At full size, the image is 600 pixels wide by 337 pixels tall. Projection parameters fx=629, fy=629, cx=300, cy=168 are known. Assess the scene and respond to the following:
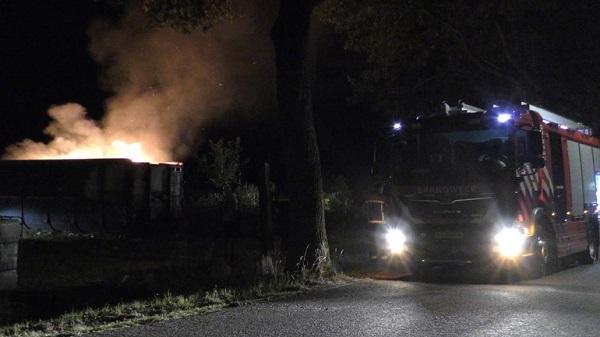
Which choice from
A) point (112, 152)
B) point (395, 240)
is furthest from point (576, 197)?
point (112, 152)

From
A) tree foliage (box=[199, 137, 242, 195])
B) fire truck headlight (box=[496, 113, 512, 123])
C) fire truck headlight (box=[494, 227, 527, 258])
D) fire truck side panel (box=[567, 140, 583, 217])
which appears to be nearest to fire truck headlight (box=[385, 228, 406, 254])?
fire truck headlight (box=[494, 227, 527, 258])

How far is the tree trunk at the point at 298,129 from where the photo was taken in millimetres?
10047

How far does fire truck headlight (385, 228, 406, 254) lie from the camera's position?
10.8 metres

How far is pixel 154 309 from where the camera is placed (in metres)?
7.21

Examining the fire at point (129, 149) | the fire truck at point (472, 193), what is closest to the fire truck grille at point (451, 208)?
the fire truck at point (472, 193)

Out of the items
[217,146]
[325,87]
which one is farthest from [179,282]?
[325,87]

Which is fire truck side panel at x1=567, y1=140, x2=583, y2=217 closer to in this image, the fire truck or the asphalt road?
the fire truck

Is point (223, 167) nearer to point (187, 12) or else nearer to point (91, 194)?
point (91, 194)

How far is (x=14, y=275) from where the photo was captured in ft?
21.2

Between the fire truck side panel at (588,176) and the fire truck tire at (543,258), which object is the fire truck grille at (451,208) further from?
the fire truck side panel at (588,176)

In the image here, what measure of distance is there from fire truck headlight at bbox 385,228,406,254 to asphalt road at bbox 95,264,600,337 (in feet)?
4.95

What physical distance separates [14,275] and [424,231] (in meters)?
6.46

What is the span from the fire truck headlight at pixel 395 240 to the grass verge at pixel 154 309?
2003 mm

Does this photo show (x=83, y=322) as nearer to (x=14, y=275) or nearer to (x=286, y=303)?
(x=14, y=275)
